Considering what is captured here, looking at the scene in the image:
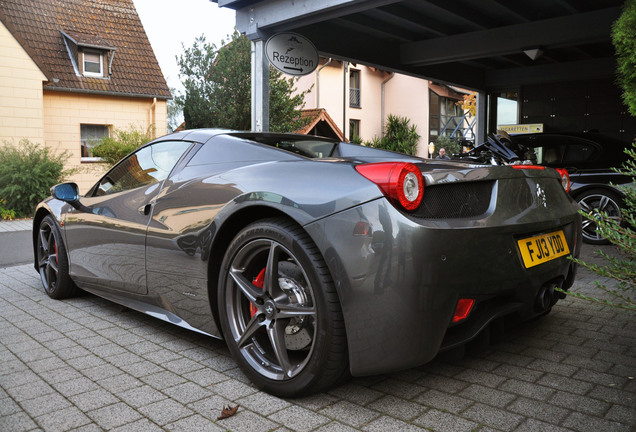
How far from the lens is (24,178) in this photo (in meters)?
13.5

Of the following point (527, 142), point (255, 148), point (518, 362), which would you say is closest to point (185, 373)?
point (255, 148)

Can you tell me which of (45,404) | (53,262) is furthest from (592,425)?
(53,262)

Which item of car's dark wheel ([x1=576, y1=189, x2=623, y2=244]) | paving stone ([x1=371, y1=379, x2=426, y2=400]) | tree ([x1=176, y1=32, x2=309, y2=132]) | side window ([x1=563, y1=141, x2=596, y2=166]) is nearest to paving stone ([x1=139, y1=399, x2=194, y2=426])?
paving stone ([x1=371, y1=379, x2=426, y2=400])

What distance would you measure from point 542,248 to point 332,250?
1.09m

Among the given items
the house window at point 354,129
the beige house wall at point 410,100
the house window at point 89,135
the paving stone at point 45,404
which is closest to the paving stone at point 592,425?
the paving stone at point 45,404

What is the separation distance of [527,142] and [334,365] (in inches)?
263

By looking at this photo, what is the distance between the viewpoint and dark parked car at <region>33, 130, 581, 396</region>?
2.17 metres

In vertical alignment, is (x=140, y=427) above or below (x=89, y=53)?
below

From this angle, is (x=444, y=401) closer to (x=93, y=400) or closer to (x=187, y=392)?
(x=187, y=392)

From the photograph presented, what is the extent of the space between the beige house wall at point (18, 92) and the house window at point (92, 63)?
2.45 m

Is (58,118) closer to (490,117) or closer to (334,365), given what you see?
(490,117)

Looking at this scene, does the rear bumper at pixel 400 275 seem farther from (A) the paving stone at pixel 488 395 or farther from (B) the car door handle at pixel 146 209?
(B) the car door handle at pixel 146 209

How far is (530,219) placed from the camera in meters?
2.56

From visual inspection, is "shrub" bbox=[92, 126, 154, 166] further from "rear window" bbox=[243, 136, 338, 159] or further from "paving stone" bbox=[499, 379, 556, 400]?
"paving stone" bbox=[499, 379, 556, 400]
